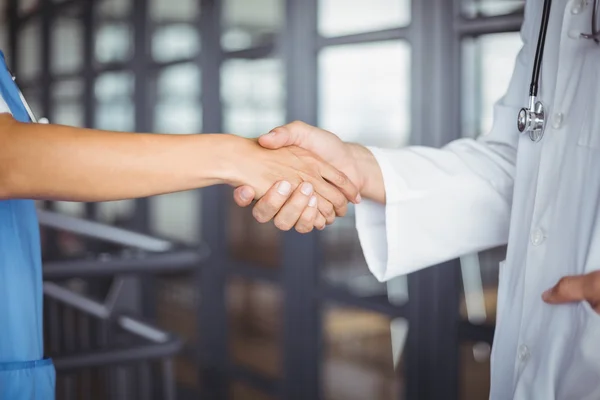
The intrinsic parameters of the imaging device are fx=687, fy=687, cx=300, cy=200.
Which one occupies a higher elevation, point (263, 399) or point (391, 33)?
point (391, 33)

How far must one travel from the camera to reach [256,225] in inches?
149

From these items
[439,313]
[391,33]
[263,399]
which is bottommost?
[263,399]

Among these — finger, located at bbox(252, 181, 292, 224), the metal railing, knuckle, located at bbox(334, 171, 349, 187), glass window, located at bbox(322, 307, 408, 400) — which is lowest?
glass window, located at bbox(322, 307, 408, 400)

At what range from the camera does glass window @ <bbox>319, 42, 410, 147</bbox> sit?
227cm

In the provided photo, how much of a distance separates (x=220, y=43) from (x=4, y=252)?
224 cm

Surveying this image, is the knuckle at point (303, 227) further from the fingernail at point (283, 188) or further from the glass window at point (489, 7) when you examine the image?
the glass window at point (489, 7)

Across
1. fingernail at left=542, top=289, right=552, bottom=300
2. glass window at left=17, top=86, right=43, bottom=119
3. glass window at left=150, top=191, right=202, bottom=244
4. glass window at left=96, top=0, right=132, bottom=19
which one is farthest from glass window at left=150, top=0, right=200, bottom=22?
fingernail at left=542, top=289, right=552, bottom=300

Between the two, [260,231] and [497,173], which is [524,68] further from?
[260,231]

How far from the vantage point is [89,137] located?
98 centimetres

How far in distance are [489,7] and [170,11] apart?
7.54 feet

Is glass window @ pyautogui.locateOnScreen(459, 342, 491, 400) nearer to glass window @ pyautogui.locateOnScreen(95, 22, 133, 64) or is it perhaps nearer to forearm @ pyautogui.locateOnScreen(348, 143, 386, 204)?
forearm @ pyautogui.locateOnScreen(348, 143, 386, 204)

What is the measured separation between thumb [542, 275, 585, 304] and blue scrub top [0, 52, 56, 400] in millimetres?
760

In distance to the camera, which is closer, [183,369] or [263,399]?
[263,399]

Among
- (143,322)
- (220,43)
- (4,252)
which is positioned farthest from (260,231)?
(4,252)
